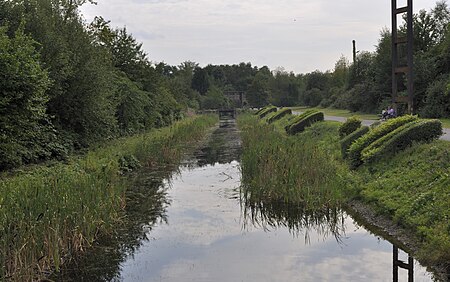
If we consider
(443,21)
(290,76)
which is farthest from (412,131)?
(290,76)

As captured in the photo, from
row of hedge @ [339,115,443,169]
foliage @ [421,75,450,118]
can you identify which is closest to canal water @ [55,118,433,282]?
row of hedge @ [339,115,443,169]

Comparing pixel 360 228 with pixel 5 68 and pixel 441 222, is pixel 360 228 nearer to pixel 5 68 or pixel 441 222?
pixel 441 222

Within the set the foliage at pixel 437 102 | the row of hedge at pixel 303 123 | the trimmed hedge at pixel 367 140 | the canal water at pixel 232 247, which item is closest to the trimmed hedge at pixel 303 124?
the row of hedge at pixel 303 123

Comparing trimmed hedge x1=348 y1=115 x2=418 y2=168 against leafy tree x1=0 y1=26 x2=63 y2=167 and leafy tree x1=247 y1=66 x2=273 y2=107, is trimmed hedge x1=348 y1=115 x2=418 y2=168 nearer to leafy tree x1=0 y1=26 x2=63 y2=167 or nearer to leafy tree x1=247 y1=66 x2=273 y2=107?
leafy tree x1=0 y1=26 x2=63 y2=167

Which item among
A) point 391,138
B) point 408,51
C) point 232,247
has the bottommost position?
point 232,247

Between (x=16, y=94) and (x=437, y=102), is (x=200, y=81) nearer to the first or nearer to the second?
(x=437, y=102)

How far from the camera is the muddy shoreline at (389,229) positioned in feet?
25.2

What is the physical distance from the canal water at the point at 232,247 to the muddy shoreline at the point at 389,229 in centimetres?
14

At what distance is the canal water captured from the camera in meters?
8.38

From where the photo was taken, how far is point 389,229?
1005 centimetres

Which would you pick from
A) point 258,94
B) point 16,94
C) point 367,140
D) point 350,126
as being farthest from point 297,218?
point 258,94

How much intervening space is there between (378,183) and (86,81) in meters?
11.5

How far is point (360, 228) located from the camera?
1073cm

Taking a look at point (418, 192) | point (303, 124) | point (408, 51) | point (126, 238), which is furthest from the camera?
point (303, 124)
